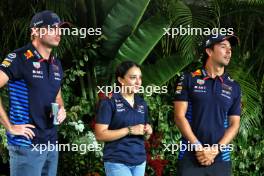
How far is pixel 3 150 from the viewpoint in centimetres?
579

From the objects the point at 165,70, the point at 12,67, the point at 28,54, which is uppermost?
the point at 165,70

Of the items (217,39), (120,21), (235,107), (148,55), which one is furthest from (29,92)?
(148,55)

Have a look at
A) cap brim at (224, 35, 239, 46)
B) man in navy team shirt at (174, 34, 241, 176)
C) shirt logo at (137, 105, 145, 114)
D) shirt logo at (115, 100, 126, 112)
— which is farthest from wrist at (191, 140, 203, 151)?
cap brim at (224, 35, 239, 46)

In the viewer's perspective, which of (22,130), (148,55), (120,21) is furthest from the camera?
(148,55)

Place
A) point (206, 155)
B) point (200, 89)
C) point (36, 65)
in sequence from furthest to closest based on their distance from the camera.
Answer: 1. point (200, 89)
2. point (206, 155)
3. point (36, 65)

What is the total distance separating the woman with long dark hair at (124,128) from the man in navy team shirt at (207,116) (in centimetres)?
33

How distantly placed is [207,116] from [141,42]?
2.19m

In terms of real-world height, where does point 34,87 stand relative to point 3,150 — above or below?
above

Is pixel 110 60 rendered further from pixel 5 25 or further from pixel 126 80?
pixel 126 80

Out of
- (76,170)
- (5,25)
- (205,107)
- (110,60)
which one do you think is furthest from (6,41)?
(205,107)

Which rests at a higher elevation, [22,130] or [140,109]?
[140,109]

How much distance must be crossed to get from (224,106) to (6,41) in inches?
146

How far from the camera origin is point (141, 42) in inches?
238
